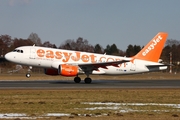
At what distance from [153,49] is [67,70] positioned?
12.6 metres

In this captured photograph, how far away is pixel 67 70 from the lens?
40.4 metres

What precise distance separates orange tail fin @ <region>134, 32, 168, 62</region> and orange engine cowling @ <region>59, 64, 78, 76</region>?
10030 millimetres

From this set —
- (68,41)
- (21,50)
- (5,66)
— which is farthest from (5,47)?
(21,50)

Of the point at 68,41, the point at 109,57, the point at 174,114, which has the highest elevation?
the point at 68,41

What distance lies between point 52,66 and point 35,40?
137106mm

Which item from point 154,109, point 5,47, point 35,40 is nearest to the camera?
point 154,109

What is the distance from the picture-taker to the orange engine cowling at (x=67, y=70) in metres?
40.3

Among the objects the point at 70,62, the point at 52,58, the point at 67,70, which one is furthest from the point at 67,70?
the point at 52,58

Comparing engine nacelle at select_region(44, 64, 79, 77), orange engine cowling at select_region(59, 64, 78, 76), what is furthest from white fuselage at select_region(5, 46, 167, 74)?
orange engine cowling at select_region(59, 64, 78, 76)

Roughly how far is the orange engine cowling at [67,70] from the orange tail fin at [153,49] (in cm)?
1003

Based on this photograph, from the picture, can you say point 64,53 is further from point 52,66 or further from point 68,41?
point 68,41

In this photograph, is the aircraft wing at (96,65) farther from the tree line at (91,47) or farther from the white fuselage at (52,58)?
the tree line at (91,47)

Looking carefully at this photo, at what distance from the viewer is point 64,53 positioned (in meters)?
42.8

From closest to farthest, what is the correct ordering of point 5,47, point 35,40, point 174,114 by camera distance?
point 174,114 → point 5,47 → point 35,40
